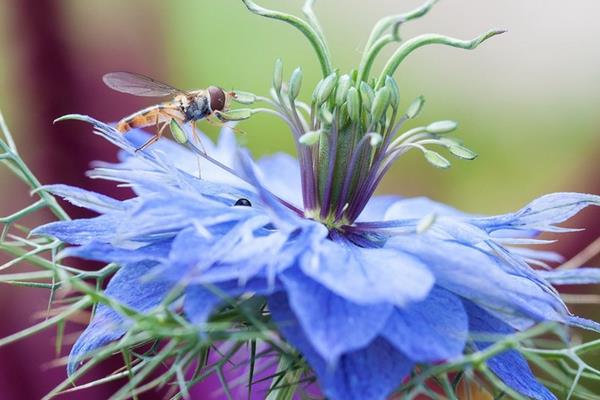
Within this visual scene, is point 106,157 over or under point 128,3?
under

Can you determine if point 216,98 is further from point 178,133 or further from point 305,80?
point 305,80

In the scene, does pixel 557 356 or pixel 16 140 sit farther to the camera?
pixel 16 140

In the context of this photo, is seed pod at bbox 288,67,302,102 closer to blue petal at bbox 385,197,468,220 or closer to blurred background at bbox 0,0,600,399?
blue petal at bbox 385,197,468,220

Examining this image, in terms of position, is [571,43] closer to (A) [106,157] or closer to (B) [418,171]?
(B) [418,171]

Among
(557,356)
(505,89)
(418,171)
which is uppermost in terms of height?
(557,356)

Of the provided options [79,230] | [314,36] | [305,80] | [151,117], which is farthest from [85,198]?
[305,80]

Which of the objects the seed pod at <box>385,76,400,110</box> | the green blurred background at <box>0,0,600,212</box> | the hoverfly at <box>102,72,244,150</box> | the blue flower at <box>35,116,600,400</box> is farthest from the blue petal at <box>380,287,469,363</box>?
the green blurred background at <box>0,0,600,212</box>

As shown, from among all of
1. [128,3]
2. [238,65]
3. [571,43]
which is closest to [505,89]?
[571,43]

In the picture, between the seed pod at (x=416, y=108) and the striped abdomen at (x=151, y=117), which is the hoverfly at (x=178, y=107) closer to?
the striped abdomen at (x=151, y=117)
